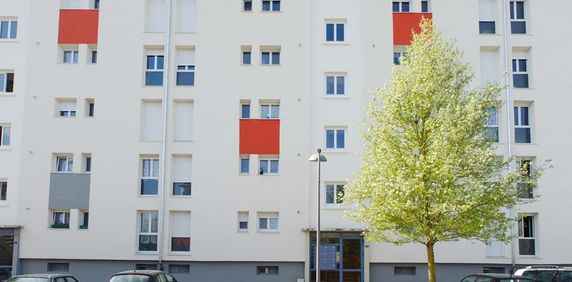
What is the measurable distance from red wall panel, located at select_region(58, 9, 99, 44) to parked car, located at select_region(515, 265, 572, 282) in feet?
65.2

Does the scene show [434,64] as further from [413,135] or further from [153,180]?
[153,180]

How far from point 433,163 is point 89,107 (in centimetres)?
1639

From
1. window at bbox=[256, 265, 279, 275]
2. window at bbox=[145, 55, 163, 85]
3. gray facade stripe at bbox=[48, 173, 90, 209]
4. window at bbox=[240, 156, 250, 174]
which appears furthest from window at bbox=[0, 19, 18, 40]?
window at bbox=[256, 265, 279, 275]

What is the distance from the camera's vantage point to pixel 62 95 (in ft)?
88.1

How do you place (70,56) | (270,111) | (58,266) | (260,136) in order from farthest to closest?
(70,56), (270,111), (260,136), (58,266)

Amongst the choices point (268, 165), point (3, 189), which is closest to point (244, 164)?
point (268, 165)

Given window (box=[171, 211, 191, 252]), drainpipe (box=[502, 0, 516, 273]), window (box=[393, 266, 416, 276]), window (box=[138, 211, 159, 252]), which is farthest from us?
window (box=[171, 211, 191, 252])

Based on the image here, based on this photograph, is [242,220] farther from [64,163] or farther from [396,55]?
[396,55]

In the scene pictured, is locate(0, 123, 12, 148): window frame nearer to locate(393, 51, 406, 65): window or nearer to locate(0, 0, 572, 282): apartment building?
locate(0, 0, 572, 282): apartment building

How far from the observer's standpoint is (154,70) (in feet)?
89.7

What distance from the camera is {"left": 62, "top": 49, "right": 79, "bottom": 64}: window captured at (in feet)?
90.4

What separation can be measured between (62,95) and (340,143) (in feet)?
40.5

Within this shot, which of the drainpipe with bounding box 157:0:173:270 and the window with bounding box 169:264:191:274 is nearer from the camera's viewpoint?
the drainpipe with bounding box 157:0:173:270

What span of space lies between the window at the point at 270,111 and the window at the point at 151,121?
447 centimetres
